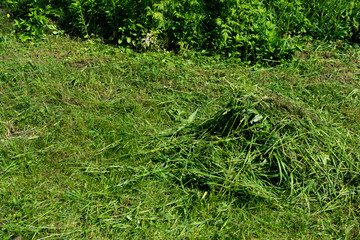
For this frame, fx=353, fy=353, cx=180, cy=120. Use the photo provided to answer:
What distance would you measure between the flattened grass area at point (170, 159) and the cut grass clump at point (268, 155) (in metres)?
0.01

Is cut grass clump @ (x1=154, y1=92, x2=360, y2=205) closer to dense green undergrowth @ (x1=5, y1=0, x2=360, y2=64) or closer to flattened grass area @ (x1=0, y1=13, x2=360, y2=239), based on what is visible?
flattened grass area @ (x1=0, y1=13, x2=360, y2=239)

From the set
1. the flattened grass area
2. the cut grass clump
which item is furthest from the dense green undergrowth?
the cut grass clump

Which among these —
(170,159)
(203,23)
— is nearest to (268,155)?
(170,159)

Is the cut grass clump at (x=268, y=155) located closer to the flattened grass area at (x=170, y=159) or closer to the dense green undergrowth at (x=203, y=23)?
the flattened grass area at (x=170, y=159)

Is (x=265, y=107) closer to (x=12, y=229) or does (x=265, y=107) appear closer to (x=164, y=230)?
(x=164, y=230)

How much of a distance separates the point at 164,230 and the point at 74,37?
12.0 feet

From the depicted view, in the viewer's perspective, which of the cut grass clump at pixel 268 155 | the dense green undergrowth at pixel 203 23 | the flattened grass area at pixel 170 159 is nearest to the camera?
the flattened grass area at pixel 170 159

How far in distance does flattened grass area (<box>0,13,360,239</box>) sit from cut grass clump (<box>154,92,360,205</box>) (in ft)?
0.04

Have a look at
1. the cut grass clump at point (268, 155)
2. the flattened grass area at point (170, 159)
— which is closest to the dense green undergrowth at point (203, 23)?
the flattened grass area at point (170, 159)

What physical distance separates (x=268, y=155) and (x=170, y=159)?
868mm

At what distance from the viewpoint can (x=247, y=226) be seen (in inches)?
107

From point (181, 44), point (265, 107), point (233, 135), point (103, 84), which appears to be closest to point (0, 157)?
point (103, 84)

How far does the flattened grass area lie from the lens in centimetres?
270

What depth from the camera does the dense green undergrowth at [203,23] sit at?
4.75m
